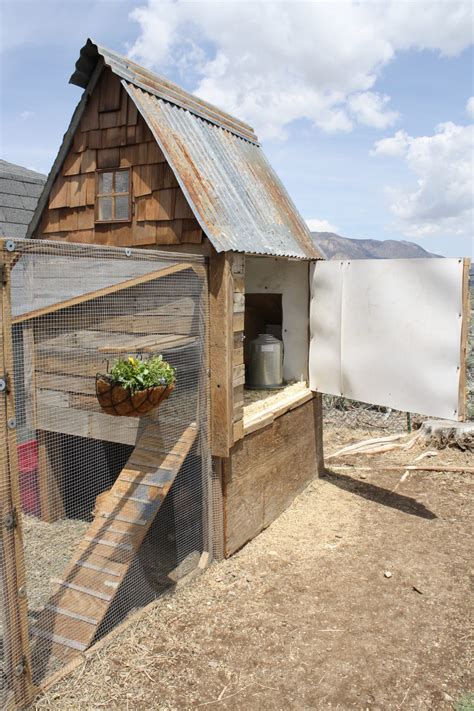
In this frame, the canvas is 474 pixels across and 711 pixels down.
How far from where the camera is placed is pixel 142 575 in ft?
15.0

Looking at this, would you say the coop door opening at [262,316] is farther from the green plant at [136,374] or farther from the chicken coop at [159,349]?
the green plant at [136,374]

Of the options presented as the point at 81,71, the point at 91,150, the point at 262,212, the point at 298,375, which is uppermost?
the point at 81,71

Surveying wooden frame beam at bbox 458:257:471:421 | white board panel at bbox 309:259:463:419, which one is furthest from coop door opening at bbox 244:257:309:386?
wooden frame beam at bbox 458:257:471:421

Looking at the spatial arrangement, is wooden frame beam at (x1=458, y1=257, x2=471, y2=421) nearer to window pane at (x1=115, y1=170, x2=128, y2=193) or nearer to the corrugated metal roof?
the corrugated metal roof

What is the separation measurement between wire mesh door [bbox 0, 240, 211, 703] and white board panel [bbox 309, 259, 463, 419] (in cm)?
186

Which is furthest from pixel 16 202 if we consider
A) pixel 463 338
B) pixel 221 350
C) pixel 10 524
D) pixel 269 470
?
pixel 463 338

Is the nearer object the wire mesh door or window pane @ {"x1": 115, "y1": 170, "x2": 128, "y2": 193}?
the wire mesh door

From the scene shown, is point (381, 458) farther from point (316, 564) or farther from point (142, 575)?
point (142, 575)

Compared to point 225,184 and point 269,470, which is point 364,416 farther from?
point 225,184

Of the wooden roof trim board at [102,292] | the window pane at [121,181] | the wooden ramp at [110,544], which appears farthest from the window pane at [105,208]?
the wooden ramp at [110,544]

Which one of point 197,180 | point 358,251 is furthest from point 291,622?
point 358,251

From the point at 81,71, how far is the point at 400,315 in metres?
3.55

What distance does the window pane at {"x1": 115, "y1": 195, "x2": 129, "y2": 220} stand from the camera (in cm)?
482

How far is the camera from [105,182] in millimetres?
4922
